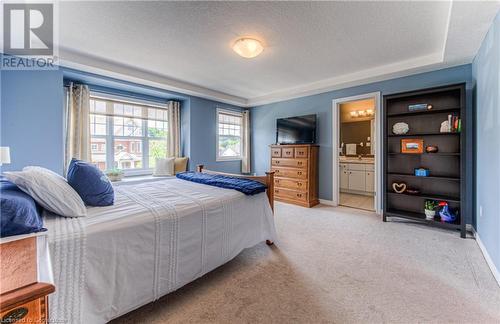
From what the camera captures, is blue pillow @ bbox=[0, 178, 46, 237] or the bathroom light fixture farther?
the bathroom light fixture

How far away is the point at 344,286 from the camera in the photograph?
185 cm

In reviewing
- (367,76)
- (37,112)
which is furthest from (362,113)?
(37,112)

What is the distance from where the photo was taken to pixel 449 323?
1.45m

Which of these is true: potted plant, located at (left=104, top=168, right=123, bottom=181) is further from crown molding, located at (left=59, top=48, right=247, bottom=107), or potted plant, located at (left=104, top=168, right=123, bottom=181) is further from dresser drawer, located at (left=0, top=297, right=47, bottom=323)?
dresser drawer, located at (left=0, top=297, right=47, bottom=323)

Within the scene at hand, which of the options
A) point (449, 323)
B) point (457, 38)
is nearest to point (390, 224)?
point (449, 323)

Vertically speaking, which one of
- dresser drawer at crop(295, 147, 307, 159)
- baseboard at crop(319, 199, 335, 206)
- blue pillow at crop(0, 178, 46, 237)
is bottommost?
baseboard at crop(319, 199, 335, 206)

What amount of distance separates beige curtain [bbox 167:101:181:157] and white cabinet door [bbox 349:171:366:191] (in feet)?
13.9

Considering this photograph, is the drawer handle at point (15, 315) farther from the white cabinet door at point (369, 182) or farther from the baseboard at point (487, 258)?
the white cabinet door at point (369, 182)

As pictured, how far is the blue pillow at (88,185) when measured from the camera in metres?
1.71

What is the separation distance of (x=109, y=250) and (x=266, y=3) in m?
2.38

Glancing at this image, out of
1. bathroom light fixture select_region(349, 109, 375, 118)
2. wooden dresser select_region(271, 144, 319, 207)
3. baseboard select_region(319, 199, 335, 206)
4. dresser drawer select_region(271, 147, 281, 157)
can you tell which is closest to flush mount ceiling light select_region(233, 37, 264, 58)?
wooden dresser select_region(271, 144, 319, 207)

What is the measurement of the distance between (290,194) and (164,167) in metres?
2.69

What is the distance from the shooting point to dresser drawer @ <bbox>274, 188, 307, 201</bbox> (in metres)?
4.43

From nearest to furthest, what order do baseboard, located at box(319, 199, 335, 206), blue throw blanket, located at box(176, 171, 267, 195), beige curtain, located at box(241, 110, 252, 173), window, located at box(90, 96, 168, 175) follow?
blue throw blanket, located at box(176, 171, 267, 195)
window, located at box(90, 96, 168, 175)
baseboard, located at box(319, 199, 335, 206)
beige curtain, located at box(241, 110, 252, 173)
